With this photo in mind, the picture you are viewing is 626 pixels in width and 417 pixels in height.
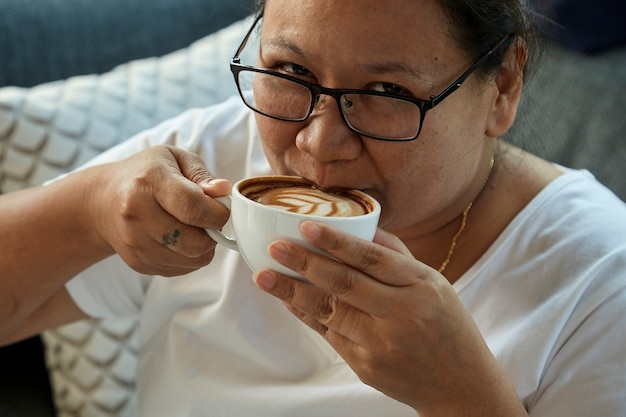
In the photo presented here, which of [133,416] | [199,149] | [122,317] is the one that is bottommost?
[133,416]

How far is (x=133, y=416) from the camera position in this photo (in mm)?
1700

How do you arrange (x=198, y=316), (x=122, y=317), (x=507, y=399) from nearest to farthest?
(x=507, y=399) < (x=198, y=316) < (x=122, y=317)

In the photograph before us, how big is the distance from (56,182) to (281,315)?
17.5 inches

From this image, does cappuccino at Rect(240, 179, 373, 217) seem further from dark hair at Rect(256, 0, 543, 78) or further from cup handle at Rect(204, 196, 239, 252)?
dark hair at Rect(256, 0, 543, 78)

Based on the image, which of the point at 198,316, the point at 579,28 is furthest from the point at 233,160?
the point at 579,28

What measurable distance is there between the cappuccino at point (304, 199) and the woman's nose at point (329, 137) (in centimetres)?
5

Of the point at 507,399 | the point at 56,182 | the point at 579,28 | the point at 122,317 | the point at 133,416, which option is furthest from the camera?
the point at 579,28

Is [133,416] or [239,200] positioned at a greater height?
[239,200]

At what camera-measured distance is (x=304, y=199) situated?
39.7 inches

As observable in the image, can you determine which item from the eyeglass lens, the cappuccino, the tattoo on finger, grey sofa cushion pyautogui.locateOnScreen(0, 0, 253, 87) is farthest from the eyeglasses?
grey sofa cushion pyautogui.locateOnScreen(0, 0, 253, 87)

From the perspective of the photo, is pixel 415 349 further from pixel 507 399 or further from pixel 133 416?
pixel 133 416

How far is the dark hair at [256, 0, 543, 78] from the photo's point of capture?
108cm

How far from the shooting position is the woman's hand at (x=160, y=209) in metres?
1.02

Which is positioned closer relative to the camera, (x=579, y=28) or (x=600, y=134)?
(x=600, y=134)
